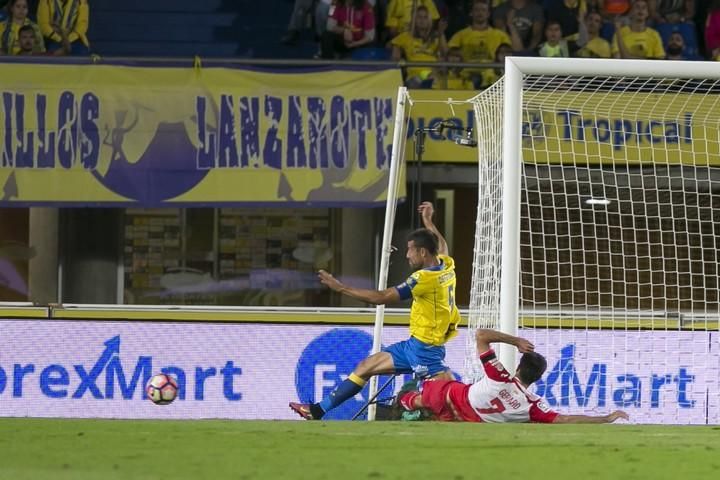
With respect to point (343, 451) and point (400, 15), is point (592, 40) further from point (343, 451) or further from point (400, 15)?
point (343, 451)

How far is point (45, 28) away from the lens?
1788cm

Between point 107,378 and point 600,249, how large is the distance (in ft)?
21.7

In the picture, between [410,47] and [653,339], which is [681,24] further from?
[653,339]

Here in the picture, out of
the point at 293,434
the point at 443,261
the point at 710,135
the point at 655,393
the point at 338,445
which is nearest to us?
the point at 338,445

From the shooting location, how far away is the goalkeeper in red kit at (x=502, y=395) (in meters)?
9.92

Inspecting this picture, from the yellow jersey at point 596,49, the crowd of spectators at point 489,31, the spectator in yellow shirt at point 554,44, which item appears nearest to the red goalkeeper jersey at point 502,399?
the crowd of spectators at point 489,31

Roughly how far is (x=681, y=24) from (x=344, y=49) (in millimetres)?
4349

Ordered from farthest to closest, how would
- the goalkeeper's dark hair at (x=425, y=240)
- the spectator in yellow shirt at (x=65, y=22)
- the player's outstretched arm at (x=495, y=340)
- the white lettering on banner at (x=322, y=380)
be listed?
the spectator in yellow shirt at (x=65, y=22), the white lettering on banner at (x=322, y=380), the goalkeeper's dark hair at (x=425, y=240), the player's outstretched arm at (x=495, y=340)

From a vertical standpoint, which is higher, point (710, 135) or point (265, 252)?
point (710, 135)

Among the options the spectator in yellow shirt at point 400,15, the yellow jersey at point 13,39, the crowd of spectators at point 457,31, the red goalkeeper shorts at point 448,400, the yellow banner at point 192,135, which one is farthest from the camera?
the spectator in yellow shirt at point 400,15

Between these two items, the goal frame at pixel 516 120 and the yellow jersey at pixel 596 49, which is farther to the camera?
the yellow jersey at pixel 596 49

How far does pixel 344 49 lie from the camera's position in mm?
18078

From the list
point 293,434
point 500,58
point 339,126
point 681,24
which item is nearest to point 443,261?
point 293,434

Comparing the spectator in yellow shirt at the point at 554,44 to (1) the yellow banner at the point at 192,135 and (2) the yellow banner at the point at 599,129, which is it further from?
(1) the yellow banner at the point at 192,135
